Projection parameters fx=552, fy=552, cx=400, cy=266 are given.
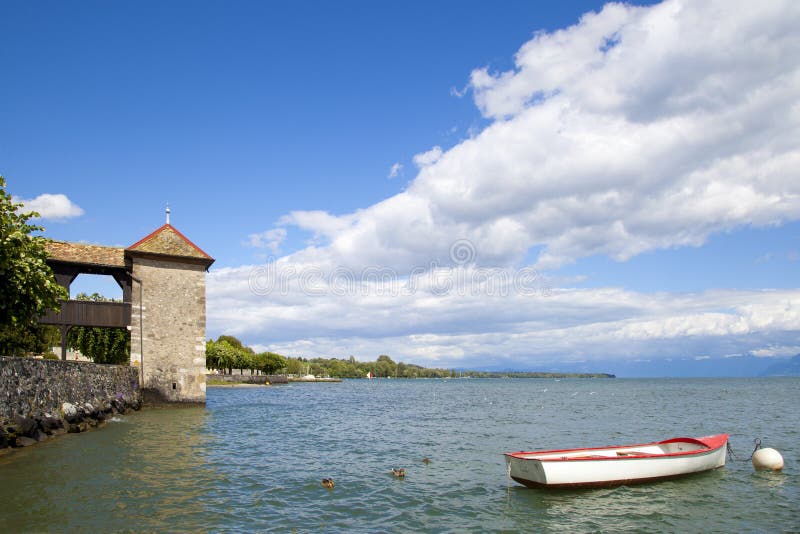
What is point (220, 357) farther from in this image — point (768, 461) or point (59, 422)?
point (768, 461)

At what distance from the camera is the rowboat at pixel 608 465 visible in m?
14.9

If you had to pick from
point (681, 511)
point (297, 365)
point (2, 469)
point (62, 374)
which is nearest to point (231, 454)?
point (2, 469)

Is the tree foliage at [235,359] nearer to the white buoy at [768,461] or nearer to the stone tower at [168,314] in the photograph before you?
the stone tower at [168,314]

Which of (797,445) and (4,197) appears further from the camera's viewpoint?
(797,445)

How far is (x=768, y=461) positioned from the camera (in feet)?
62.1

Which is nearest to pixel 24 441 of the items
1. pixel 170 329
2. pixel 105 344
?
pixel 170 329

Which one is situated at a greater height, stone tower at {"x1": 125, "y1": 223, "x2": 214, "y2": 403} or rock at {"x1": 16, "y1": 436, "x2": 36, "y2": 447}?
stone tower at {"x1": 125, "y1": 223, "x2": 214, "y2": 403}

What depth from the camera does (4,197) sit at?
19703mm

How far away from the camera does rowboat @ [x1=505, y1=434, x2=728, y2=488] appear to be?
1495cm

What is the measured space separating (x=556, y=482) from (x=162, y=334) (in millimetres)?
27480

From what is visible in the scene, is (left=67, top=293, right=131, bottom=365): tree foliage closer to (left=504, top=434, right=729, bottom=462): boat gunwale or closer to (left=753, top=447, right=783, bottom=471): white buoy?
(left=504, top=434, right=729, bottom=462): boat gunwale

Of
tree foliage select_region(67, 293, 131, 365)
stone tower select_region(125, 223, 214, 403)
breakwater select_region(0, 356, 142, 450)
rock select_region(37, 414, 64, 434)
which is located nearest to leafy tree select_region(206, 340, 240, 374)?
tree foliage select_region(67, 293, 131, 365)

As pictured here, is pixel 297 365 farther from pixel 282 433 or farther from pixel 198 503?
pixel 198 503

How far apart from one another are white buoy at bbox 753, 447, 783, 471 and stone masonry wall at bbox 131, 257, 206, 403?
1179 inches
